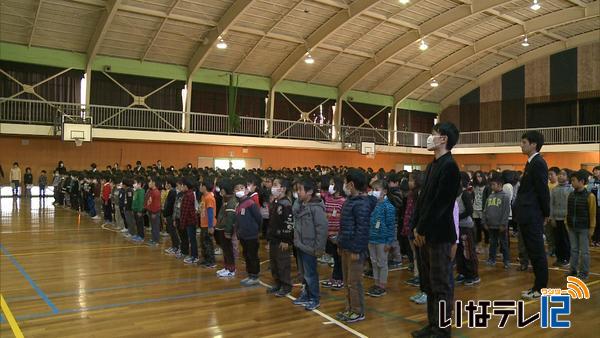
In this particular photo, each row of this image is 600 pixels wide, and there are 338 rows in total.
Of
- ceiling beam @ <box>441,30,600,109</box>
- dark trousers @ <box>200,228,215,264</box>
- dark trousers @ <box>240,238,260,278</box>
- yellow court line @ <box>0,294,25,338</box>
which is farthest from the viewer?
ceiling beam @ <box>441,30,600,109</box>

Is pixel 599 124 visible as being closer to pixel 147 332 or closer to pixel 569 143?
pixel 569 143

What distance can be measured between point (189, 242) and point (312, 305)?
344 cm

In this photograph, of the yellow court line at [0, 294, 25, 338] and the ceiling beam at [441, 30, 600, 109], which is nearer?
the yellow court line at [0, 294, 25, 338]

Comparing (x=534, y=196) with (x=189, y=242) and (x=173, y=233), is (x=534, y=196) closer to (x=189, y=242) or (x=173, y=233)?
(x=189, y=242)

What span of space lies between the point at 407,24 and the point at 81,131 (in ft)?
46.5

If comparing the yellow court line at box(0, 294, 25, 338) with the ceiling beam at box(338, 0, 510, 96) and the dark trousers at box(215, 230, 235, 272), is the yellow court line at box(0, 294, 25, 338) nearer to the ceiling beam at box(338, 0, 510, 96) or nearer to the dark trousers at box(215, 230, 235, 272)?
the dark trousers at box(215, 230, 235, 272)

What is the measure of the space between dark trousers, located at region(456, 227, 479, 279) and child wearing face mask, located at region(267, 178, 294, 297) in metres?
2.36

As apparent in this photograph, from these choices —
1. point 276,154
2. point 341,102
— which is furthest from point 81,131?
point 341,102

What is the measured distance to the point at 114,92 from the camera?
64.4 ft

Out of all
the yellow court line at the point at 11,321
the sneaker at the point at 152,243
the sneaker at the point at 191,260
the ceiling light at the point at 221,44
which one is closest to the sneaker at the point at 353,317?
the yellow court line at the point at 11,321

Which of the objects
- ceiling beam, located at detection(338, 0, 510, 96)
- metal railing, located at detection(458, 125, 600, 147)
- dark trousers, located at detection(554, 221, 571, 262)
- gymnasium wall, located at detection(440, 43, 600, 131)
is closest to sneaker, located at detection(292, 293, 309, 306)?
dark trousers, located at detection(554, 221, 571, 262)

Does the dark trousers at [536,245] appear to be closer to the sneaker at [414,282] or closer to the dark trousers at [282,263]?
the sneaker at [414,282]

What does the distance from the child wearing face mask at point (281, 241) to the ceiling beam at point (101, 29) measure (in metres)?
13.2

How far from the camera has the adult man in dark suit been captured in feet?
16.0
